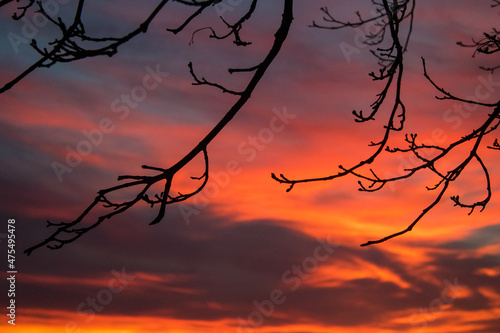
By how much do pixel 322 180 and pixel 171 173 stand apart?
92 centimetres

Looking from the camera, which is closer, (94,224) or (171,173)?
(94,224)

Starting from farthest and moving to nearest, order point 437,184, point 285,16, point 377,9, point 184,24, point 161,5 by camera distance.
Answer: point 377,9 → point 437,184 → point 285,16 → point 184,24 → point 161,5

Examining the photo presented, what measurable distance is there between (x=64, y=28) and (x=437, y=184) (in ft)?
8.60

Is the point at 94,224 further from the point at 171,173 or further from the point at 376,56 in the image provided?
the point at 376,56

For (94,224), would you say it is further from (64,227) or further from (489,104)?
(489,104)

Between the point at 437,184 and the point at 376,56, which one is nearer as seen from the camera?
the point at 437,184

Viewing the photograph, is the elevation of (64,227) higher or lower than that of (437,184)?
lower

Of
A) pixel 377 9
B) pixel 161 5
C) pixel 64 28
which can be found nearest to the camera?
pixel 161 5

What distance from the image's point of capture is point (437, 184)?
4.05 meters

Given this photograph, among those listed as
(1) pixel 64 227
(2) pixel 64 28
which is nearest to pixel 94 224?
(1) pixel 64 227

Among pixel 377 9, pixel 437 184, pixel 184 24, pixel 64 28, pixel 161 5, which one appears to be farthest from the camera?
pixel 377 9

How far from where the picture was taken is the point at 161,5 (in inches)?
110

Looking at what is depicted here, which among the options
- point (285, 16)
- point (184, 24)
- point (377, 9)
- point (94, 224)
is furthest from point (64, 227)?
point (377, 9)

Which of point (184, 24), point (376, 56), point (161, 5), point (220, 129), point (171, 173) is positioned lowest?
point (171, 173)
